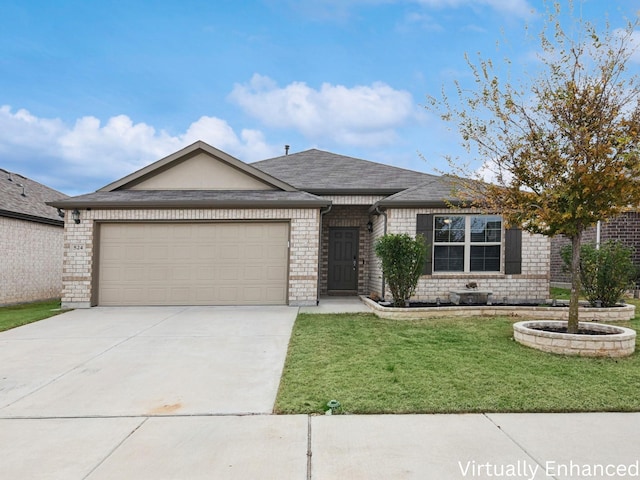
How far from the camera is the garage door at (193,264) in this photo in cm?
1081

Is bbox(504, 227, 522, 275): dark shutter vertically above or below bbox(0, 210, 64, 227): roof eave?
below

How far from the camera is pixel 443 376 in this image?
4875 millimetres

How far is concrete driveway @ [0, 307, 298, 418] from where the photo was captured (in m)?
4.17

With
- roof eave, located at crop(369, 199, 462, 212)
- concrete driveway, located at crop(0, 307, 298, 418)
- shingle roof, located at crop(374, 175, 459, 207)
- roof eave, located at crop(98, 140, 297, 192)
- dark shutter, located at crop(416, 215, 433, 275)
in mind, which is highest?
roof eave, located at crop(98, 140, 297, 192)

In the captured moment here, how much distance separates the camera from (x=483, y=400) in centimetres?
413

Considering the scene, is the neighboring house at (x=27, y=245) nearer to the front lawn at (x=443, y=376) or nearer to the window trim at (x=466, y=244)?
the front lawn at (x=443, y=376)

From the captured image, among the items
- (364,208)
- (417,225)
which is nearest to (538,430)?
(417,225)

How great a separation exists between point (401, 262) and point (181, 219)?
5.73 m

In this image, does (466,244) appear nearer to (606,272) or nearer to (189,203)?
(606,272)

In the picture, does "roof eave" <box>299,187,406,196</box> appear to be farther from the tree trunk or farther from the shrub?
the tree trunk

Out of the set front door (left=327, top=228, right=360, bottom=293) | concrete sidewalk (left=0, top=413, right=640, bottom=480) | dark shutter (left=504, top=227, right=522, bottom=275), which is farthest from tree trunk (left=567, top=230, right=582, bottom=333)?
front door (left=327, top=228, right=360, bottom=293)

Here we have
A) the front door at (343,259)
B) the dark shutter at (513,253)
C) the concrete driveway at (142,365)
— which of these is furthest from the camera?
the front door at (343,259)

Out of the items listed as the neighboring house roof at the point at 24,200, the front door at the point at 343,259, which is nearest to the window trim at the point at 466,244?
the front door at the point at 343,259

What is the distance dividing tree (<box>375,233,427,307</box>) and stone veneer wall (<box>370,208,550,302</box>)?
5.09 feet
